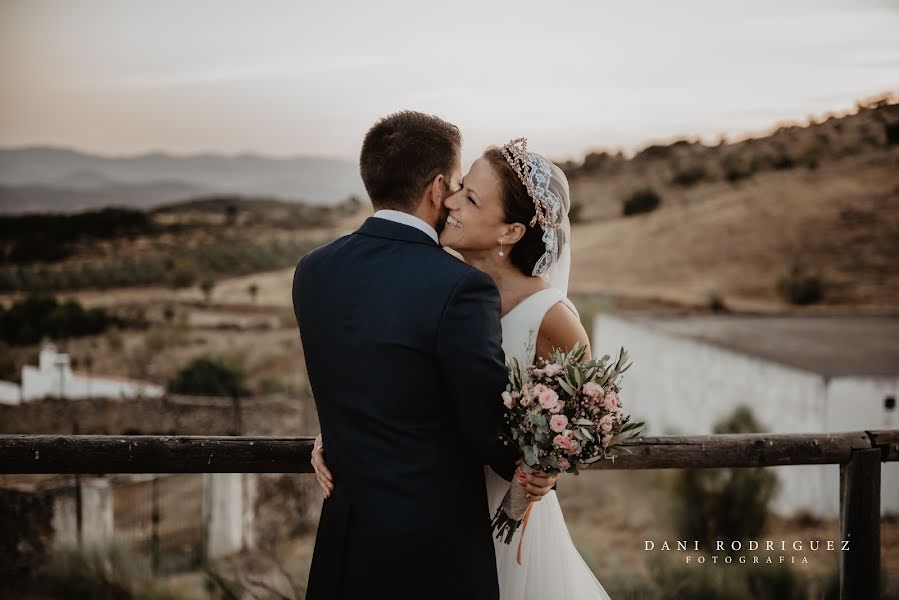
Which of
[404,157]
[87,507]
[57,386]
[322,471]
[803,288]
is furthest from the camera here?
[803,288]

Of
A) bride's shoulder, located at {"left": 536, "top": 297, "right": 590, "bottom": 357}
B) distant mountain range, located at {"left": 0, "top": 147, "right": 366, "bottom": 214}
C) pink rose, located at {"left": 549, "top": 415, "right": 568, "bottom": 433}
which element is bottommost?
pink rose, located at {"left": 549, "top": 415, "right": 568, "bottom": 433}

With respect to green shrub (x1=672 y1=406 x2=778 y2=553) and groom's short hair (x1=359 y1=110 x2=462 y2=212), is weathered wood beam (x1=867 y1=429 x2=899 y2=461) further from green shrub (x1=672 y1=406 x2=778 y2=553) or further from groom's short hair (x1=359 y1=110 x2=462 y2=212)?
green shrub (x1=672 y1=406 x2=778 y2=553)

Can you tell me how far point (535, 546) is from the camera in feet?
8.98

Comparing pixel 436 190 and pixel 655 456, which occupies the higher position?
pixel 436 190

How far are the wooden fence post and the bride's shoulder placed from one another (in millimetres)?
1470

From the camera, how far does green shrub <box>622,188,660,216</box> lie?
56406 mm

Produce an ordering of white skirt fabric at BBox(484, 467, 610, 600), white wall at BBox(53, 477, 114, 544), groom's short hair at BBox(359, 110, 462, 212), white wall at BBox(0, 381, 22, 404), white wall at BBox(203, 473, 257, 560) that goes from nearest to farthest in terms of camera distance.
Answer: groom's short hair at BBox(359, 110, 462, 212) < white skirt fabric at BBox(484, 467, 610, 600) < white wall at BBox(53, 477, 114, 544) < white wall at BBox(203, 473, 257, 560) < white wall at BBox(0, 381, 22, 404)

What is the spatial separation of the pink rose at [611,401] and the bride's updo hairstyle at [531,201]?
691 millimetres

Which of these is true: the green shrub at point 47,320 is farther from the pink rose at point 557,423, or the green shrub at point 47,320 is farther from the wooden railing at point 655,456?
the pink rose at point 557,423

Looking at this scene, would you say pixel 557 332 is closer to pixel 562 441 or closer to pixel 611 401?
pixel 611 401

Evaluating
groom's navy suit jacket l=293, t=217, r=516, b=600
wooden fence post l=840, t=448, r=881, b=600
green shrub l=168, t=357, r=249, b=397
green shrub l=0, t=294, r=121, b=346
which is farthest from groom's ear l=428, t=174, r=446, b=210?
green shrub l=0, t=294, r=121, b=346

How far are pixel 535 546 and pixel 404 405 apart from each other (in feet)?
3.39

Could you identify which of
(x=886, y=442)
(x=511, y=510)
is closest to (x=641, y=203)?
(x=886, y=442)

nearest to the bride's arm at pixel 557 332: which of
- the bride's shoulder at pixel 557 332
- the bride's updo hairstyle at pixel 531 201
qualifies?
the bride's shoulder at pixel 557 332
